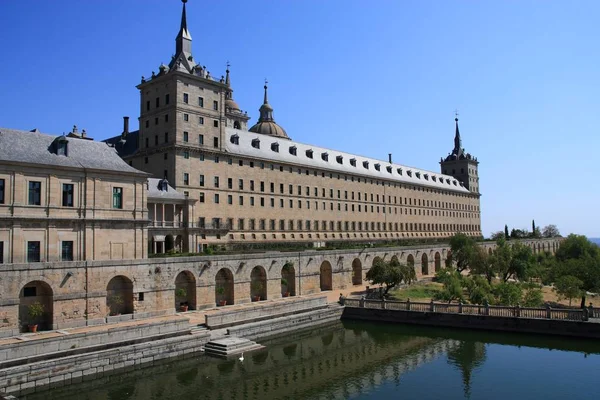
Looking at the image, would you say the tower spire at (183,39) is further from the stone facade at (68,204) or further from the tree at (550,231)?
the tree at (550,231)

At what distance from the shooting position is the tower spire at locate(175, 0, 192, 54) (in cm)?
5903

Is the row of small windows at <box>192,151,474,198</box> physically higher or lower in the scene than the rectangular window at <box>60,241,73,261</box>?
higher

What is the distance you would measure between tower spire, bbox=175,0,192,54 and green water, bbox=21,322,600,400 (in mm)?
37912

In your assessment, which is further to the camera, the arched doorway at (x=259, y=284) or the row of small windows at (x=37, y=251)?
the arched doorway at (x=259, y=284)

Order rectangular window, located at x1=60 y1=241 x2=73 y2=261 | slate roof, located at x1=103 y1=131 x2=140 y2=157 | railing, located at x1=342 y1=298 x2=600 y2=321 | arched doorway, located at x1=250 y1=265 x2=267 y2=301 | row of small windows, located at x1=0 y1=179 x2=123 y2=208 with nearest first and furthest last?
1. row of small windows, located at x1=0 y1=179 x2=123 y2=208
2. rectangular window, located at x1=60 y1=241 x2=73 y2=261
3. railing, located at x1=342 y1=298 x2=600 y2=321
4. arched doorway, located at x1=250 y1=265 x2=267 y2=301
5. slate roof, located at x1=103 y1=131 x2=140 y2=157

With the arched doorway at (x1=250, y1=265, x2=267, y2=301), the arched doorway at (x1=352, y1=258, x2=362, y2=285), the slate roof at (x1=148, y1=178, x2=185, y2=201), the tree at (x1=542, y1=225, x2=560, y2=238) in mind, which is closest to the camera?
the arched doorway at (x1=250, y1=265, x2=267, y2=301)

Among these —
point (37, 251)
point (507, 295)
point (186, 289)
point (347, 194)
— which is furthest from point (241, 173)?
point (507, 295)

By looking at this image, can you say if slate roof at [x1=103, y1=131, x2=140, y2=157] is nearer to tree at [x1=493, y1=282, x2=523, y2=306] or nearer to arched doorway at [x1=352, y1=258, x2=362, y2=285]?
arched doorway at [x1=352, y1=258, x2=362, y2=285]

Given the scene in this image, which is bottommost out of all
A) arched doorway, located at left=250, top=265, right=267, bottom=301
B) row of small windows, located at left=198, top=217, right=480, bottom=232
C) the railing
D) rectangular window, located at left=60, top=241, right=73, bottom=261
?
the railing

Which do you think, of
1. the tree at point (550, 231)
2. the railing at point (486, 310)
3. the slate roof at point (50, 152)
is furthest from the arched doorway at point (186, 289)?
the tree at point (550, 231)

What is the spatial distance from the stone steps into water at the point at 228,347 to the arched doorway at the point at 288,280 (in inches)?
587

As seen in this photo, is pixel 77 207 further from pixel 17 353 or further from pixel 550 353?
pixel 550 353

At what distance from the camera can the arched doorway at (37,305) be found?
3033cm

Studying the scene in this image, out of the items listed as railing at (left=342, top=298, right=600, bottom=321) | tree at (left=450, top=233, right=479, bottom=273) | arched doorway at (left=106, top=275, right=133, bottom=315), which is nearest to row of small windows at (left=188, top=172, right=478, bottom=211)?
tree at (left=450, top=233, right=479, bottom=273)
